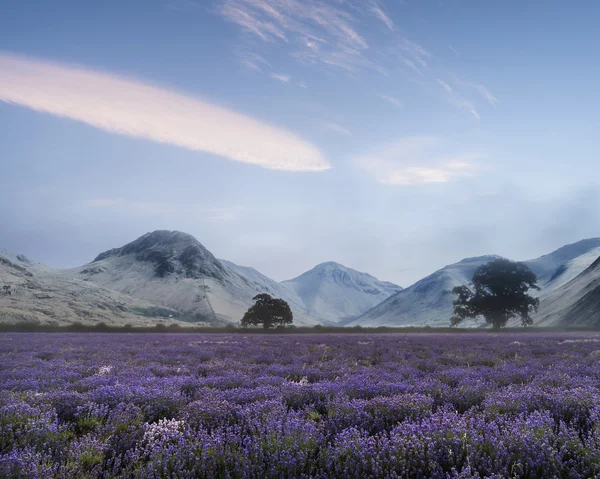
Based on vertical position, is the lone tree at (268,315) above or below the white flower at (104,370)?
below

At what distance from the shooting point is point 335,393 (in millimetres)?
6344

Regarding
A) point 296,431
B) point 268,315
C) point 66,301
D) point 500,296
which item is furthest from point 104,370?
point 66,301

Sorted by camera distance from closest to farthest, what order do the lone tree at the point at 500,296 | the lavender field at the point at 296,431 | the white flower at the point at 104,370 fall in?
1. the lavender field at the point at 296,431
2. the white flower at the point at 104,370
3. the lone tree at the point at 500,296

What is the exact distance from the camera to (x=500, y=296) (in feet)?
196

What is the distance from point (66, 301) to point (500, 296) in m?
134

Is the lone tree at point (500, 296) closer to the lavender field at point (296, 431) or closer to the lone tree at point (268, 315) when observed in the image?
the lone tree at point (268, 315)

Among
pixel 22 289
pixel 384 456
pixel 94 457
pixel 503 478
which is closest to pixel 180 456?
pixel 94 457

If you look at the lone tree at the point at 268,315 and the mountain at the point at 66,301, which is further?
the mountain at the point at 66,301

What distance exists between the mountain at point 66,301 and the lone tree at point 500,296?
292 ft

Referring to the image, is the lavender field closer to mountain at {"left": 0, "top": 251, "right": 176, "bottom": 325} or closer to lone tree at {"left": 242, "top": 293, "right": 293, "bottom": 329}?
lone tree at {"left": 242, "top": 293, "right": 293, "bottom": 329}

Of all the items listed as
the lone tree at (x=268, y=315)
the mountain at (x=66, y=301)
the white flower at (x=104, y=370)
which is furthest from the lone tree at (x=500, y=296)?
the mountain at (x=66, y=301)

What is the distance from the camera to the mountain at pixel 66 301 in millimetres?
106850

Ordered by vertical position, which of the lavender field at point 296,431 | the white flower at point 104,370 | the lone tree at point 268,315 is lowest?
the lone tree at point 268,315

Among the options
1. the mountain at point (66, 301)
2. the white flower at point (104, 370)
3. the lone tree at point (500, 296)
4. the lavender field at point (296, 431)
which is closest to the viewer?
the lavender field at point (296, 431)
